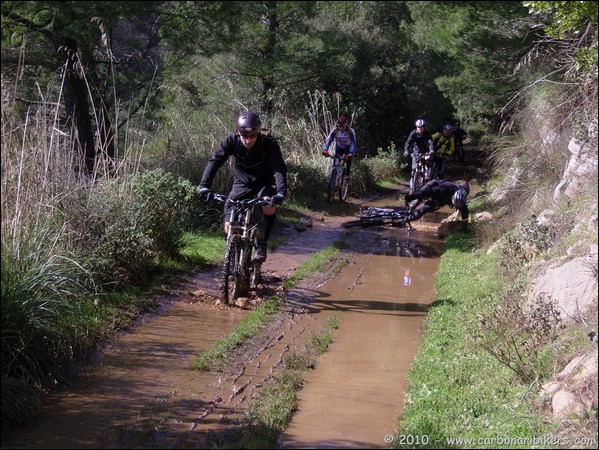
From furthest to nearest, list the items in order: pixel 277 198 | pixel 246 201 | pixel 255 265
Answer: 1. pixel 255 265
2. pixel 246 201
3. pixel 277 198

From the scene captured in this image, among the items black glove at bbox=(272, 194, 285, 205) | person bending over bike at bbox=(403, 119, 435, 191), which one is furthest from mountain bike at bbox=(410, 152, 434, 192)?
black glove at bbox=(272, 194, 285, 205)

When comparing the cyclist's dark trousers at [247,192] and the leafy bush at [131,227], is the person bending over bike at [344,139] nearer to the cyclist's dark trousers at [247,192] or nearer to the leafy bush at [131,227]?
the leafy bush at [131,227]

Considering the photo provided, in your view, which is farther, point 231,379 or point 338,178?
point 338,178

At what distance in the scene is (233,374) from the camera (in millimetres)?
6441

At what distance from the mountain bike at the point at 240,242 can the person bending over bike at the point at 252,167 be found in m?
0.09

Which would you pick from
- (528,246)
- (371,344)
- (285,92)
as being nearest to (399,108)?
(285,92)

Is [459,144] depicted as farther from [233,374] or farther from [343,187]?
[233,374]

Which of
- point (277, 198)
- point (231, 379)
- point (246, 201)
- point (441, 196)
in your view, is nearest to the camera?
point (231, 379)

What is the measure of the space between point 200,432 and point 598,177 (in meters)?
4.12

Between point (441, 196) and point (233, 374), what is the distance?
28.7 ft

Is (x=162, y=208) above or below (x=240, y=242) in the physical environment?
above

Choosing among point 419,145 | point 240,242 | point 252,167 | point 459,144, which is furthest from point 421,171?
point 459,144

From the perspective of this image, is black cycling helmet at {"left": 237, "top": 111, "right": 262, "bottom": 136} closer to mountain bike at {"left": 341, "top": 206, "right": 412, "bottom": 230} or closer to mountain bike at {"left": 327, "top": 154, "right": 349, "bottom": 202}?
mountain bike at {"left": 341, "top": 206, "right": 412, "bottom": 230}

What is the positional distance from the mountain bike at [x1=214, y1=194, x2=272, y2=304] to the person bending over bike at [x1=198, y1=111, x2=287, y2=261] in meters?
0.09
